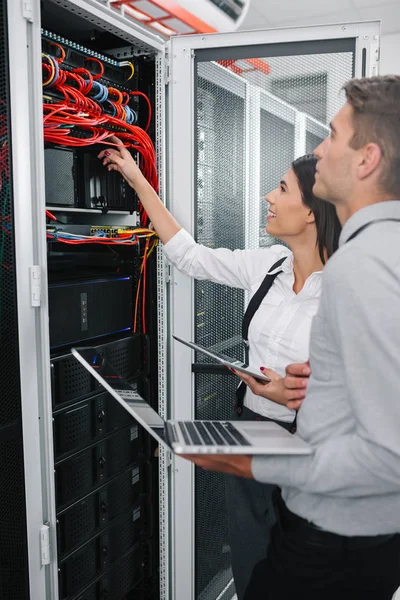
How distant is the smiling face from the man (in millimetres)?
525

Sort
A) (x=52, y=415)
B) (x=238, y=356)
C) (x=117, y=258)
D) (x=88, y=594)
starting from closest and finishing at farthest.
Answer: (x=52, y=415) → (x=88, y=594) → (x=117, y=258) → (x=238, y=356)

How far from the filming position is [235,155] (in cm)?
186

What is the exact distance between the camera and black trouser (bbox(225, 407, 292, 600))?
161cm

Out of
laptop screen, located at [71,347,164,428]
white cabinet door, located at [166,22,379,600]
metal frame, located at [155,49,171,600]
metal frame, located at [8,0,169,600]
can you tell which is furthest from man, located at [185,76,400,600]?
metal frame, located at [155,49,171,600]

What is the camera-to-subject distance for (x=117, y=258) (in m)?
1.90

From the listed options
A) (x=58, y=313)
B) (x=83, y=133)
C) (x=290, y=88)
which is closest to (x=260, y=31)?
(x=290, y=88)

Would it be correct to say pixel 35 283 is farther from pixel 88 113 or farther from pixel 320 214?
pixel 320 214

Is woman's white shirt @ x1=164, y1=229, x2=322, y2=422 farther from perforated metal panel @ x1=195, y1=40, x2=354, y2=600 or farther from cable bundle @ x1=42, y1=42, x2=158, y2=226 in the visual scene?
cable bundle @ x1=42, y1=42, x2=158, y2=226

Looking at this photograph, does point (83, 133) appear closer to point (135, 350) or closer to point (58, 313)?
point (58, 313)

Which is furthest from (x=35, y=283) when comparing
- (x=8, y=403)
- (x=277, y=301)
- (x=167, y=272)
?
(x=277, y=301)

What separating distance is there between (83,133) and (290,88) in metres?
0.68

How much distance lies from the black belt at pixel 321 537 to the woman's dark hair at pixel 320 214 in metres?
0.83

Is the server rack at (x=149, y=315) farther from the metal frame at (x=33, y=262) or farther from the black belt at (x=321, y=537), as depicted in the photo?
the black belt at (x=321, y=537)

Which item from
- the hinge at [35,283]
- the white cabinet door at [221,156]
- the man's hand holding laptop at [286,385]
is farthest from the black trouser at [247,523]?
the hinge at [35,283]
